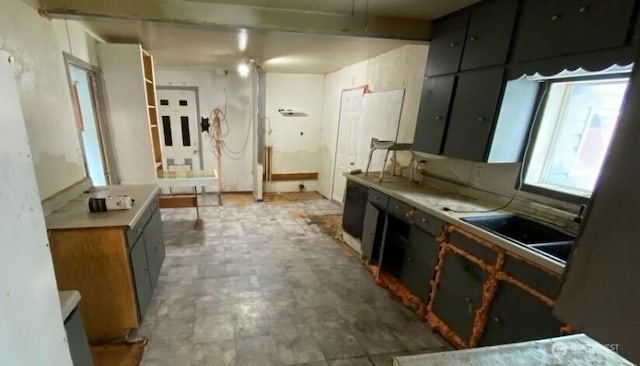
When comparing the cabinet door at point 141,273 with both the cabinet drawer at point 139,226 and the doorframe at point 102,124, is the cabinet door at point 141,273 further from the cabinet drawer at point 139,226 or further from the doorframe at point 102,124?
the doorframe at point 102,124

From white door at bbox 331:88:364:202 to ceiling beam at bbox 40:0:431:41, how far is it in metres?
1.71

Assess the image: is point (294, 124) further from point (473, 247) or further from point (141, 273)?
point (473, 247)

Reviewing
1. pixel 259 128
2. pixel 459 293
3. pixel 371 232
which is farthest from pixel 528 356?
pixel 259 128

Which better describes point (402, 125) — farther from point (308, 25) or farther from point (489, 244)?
point (489, 244)

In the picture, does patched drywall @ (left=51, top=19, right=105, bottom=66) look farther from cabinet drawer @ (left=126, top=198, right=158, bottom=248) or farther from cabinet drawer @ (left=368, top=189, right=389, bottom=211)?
cabinet drawer @ (left=368, top=189, right=389, bottom=211)

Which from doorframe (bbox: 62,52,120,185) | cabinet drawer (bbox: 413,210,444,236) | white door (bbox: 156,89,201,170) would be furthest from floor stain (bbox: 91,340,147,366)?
white door (bbox: 156,89,201,170)

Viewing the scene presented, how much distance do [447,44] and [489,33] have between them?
17.0 inches

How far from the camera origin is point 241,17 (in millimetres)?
2293

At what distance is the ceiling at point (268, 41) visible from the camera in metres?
2.26

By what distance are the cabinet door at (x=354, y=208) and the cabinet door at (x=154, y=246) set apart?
2.06m

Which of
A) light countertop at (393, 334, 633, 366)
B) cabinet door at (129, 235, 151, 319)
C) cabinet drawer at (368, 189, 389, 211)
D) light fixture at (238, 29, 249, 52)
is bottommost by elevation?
cabinet door at (129, 235, 151, 319)

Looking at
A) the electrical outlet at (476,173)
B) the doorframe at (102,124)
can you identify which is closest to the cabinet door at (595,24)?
the electrical outlet at (476,173)

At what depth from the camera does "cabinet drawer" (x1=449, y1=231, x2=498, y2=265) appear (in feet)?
5.57

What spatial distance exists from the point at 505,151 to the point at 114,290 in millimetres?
2904
